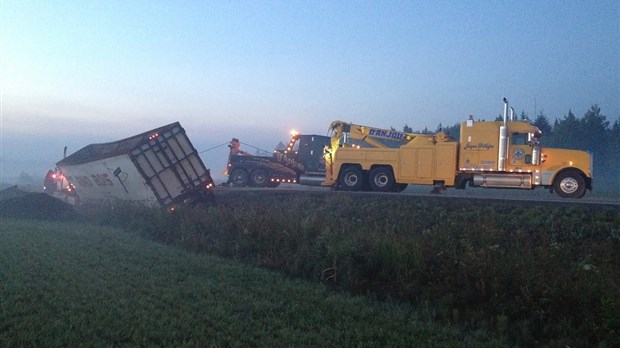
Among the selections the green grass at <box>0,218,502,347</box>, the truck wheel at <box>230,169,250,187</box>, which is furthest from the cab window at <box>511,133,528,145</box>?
the truck wheel at <box>230,169,250,187</box>

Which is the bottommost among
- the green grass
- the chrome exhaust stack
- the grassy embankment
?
the green grass

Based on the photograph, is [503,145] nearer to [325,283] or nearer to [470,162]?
[470,162]

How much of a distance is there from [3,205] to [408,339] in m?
19.2

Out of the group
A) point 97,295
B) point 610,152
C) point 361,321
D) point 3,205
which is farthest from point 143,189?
point 610,152

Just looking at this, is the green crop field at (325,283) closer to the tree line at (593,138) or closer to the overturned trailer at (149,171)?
the overturned trailer at (149,171)

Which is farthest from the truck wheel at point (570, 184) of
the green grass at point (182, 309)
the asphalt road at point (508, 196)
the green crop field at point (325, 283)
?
the green grass at point (182, 309)

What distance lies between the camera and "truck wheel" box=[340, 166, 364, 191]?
2109 centimetres

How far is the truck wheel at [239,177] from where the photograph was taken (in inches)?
1092

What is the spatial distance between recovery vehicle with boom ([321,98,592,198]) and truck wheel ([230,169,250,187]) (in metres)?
7.31

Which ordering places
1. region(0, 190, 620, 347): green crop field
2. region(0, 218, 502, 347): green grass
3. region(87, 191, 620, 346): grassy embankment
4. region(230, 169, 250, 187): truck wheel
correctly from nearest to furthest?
1. region(0, 218, 502, 347): green grass
2. region(0, 190, 620, 347): green crop field
3. region(87, 191, 620, 346): grassy embankment
4. region(230, 169, 250, 187): truck wheel

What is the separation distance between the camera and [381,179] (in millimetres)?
20656

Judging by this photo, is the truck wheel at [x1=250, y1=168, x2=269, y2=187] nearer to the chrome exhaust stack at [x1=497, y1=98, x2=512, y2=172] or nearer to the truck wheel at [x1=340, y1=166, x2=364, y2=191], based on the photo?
the truck wheel at [x1=340, y1=166, x2=364, y2=191]

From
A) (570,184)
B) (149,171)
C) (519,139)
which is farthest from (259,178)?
(570,184)

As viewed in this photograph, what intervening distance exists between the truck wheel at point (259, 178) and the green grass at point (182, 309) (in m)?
16.7
